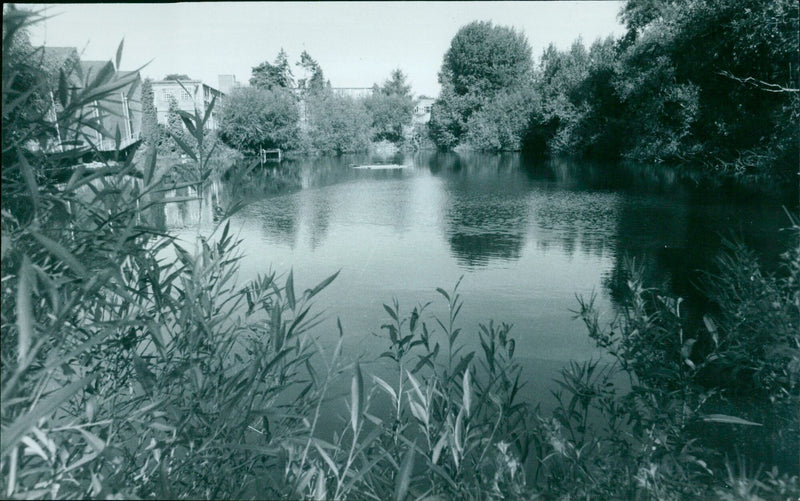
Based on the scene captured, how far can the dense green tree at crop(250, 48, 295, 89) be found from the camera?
106ft

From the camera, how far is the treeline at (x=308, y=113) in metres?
29.9

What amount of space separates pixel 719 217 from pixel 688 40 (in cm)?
536

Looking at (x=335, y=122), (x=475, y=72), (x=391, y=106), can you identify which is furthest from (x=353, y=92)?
(x=475, y=72)

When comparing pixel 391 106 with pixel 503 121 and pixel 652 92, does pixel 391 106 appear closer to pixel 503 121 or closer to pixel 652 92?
pixel 503 121

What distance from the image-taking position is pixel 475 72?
39.2m

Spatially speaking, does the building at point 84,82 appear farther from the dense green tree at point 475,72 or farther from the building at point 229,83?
the dense green tree at point 475,72

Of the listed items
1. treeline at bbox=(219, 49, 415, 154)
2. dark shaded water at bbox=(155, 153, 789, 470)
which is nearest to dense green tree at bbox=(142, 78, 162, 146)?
dark shaded water at bbox=(155, 153, 789, 470)

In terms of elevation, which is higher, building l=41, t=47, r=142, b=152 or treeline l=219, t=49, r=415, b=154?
treeline l=219, t=49, r=415, b=154

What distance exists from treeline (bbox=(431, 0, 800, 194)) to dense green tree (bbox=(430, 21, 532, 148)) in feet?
0.24

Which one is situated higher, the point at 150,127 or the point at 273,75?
the point at 273,75

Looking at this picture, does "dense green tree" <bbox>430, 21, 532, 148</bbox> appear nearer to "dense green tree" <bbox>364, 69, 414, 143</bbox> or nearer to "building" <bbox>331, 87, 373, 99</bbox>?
"dense green tree" <bbox>364, 69, 414, 143</bbox>

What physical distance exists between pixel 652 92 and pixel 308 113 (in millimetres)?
19750

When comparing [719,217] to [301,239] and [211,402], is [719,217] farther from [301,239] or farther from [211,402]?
[211,402]

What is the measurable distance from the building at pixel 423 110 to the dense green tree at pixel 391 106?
855 millimetres
